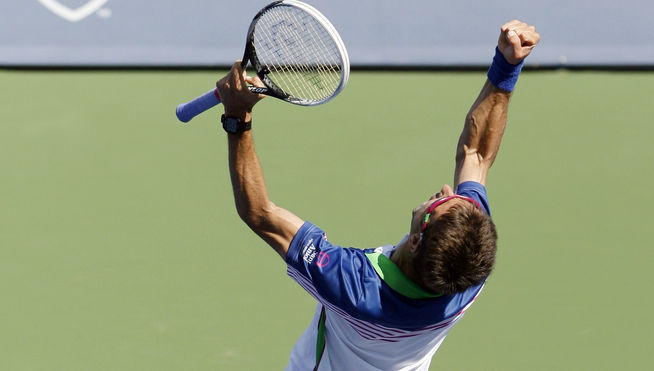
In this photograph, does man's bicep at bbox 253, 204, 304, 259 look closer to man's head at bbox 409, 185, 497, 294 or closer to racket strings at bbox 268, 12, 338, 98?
man's head at bbox 409, 185, 497, 294

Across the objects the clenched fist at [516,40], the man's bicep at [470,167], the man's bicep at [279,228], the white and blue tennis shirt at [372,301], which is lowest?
the white and blue tennis shirt at [372,301]

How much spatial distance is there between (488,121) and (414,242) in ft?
2.82

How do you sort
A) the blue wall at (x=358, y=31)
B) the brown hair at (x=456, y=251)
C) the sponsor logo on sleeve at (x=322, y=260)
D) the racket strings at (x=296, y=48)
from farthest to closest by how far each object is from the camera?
the blue wall at (x=358, y=31)
the racket strings at (x=296, y=48)
the sponsor logo on sleeve at (x=322, y=260)
the brown hair at (x=456, y=251)

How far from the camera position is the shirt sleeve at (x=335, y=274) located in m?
3.29

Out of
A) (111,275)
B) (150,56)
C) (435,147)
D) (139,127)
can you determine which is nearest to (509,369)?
(435,147)

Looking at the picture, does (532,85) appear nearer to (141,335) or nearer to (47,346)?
(141,335)

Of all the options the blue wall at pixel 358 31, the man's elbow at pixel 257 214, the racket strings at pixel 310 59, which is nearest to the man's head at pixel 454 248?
the man's elbow at pixel 257 214

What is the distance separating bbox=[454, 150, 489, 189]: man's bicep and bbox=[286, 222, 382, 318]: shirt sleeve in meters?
0.63

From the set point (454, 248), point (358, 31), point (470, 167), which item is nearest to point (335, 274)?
point (454, 248)

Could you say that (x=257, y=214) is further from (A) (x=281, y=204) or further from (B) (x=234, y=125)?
(A) (x=281, y=204)

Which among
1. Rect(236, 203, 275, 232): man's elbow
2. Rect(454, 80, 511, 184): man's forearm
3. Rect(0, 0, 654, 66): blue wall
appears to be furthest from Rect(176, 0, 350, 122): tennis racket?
Rect(0, 0, 654, 66): blue wall

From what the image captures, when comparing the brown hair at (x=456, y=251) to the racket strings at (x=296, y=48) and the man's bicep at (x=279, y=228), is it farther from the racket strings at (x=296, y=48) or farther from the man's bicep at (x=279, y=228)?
the racket strings at (x=296, y=48)

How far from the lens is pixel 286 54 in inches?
157

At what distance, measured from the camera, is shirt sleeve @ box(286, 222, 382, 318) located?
10.8 feet
